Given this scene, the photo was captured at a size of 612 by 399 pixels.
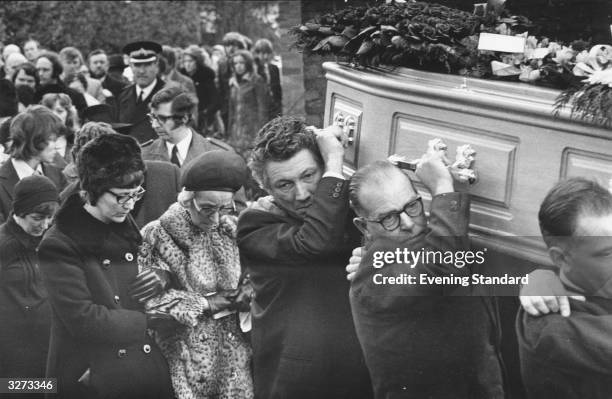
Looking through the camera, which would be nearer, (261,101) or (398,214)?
(398,214)

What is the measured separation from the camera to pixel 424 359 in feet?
9.12

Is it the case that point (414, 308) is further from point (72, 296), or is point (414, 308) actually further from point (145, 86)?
point (145, 86)

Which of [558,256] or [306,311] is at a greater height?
[558,256]

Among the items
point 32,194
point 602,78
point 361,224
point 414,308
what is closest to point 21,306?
point 32,194

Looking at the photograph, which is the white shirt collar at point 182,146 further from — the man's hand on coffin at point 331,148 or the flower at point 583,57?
the flower at point 583,57

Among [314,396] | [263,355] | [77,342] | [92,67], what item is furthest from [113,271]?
[92,67]

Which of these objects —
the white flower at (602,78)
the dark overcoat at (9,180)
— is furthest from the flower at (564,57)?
the dark overcoat at (9,180)

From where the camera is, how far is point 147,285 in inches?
135

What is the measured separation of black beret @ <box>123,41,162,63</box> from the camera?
681 cm

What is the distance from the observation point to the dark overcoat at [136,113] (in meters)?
6.23

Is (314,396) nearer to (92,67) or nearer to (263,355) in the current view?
(263,355)

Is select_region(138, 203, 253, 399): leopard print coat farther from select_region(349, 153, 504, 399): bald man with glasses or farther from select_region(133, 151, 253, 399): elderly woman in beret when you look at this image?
select_region(349, 153, 504, 399): bald man with glasses

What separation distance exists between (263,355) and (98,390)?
0.60 meters

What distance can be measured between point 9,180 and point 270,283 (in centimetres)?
175
